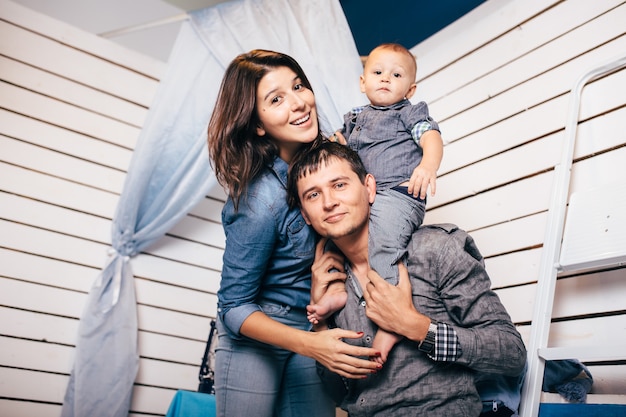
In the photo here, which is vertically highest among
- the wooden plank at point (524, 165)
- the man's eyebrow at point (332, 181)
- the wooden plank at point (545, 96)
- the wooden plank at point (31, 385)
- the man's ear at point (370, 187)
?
the wooden plank at point (545, 96)


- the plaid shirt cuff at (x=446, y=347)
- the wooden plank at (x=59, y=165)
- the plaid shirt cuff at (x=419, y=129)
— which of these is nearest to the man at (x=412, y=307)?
the plaid shirt cuff at (x=446, y=347)

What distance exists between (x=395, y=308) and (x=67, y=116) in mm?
2125

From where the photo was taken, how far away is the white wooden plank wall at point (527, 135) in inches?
70.4

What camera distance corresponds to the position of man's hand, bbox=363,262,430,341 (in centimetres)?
126

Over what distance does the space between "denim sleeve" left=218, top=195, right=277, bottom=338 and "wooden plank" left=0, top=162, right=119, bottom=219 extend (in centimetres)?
149

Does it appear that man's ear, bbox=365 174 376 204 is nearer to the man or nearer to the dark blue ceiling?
the man

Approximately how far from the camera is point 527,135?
7.04ft

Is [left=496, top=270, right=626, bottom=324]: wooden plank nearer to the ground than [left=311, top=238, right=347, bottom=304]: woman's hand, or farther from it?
farther from it

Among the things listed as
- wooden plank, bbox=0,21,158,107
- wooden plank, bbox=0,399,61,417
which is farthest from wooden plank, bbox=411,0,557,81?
wooden plank, bbox=0,399,61,417

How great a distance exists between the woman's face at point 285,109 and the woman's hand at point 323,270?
0.32 metres

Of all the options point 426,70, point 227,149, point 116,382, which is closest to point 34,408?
point 116,382

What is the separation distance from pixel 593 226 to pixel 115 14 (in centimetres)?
248

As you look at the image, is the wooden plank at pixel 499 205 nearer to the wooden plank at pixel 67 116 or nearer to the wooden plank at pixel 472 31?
the wooden plank at pixel 472 31

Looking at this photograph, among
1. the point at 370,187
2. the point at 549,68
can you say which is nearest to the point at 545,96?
the point at 549,68
